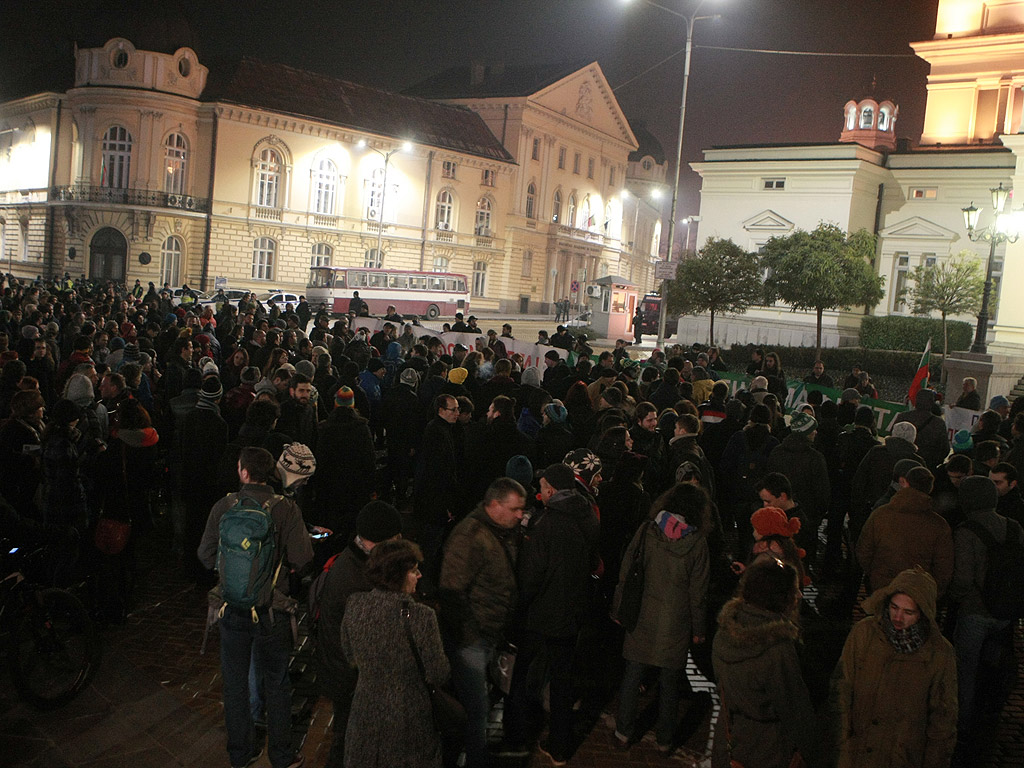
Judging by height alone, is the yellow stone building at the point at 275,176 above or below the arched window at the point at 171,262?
above

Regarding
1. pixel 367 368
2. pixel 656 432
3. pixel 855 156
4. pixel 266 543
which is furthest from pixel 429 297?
pixel 266 543

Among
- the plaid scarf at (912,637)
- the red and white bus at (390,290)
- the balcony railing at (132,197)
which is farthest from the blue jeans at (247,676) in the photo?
the balcony railing at (132,197)

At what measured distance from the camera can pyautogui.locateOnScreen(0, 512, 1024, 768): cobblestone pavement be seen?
207 inches

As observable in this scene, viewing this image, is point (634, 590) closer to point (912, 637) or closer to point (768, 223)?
point (912, 637)

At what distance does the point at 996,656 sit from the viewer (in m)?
5.99

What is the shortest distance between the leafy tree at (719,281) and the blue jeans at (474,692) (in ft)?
89.5

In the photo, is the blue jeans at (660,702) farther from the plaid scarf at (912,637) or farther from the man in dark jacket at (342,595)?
the man in dark jacket at (342,595)

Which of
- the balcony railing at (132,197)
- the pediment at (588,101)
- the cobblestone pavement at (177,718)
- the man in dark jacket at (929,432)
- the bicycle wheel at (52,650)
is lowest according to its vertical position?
the cobblestone pavement at (177,718)

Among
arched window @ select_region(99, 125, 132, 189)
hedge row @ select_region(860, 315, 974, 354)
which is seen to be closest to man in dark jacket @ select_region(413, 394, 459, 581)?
hedge row @ select_region(860, 315, 974, 354)

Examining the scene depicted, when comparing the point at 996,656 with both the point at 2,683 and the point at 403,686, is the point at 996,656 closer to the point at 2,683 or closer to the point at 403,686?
the point at 403,686

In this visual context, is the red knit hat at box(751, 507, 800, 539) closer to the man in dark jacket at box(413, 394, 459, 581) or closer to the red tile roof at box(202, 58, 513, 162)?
the man in dark jacket at box(413, 394, 459, 581)

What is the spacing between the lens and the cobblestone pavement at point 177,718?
17.2 ft

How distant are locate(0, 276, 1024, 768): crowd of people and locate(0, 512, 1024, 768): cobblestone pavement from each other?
17cm

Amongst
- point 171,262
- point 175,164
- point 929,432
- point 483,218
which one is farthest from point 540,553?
point 483,218
